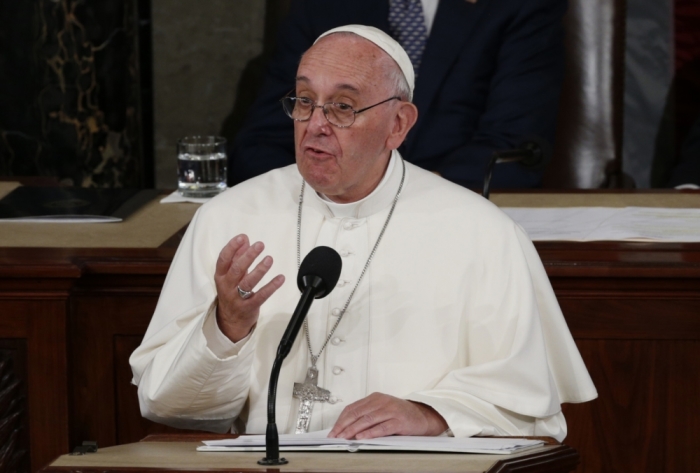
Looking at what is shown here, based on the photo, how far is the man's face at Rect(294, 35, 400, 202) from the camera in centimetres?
232

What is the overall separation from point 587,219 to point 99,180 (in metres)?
2.53

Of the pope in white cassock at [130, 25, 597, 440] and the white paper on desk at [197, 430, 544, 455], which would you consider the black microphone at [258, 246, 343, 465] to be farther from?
the pope in white cassock at [130, 25, 597, 440]

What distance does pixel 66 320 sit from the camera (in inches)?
111

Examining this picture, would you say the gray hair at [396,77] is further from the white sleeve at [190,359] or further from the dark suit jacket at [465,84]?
the dark suit jacket at [465,84]

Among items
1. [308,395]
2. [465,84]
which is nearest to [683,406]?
[308,395]

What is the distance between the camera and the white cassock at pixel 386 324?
2262mm

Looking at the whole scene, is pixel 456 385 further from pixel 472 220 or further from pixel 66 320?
pixel 66 320

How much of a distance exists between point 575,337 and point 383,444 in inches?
43.8

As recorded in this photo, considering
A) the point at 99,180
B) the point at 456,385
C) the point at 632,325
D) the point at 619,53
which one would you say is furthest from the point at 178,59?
the point at 456,385

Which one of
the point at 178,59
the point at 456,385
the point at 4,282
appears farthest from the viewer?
the point at 178,59

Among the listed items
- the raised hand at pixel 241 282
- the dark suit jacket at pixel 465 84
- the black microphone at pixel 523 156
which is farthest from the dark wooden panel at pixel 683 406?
the dark suit jacket at pixel 465 84

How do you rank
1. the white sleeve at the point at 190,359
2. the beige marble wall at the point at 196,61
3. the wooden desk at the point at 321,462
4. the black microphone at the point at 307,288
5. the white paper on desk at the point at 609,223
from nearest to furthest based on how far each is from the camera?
the wooden desk at the point at 321,462
the black microphone at the point at 307,288
the white sleeve at the point at 190,359
the white paper on desk at the point at 609,223
the beige marble wall at the point at 196,61

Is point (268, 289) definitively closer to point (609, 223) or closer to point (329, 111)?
point (329, 111)

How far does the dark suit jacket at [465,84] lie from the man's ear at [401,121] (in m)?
1.76
